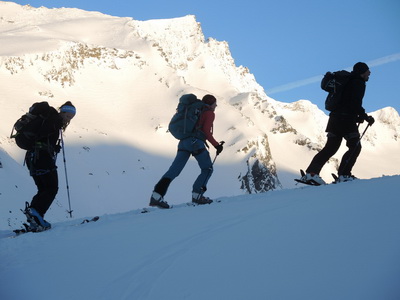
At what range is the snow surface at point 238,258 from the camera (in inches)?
106

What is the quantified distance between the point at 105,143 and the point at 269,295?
64263mm

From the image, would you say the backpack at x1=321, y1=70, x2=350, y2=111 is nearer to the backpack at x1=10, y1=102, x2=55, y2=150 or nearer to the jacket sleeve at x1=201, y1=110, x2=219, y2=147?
the jacket sleeve at x1=201, y1=110, x2=219, y2=147

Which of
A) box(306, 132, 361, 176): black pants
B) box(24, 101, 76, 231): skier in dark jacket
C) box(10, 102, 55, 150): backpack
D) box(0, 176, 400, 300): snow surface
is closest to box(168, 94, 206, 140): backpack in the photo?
box(24, 101, 76, 231): skier in dark jacket

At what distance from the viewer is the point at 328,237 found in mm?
3338

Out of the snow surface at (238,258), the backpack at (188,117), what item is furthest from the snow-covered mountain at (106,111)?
the snow surface at (238,258)

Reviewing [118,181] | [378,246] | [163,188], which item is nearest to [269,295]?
Result: [378,246]

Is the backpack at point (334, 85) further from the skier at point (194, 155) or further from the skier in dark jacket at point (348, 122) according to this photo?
the skier at point (194, 155)

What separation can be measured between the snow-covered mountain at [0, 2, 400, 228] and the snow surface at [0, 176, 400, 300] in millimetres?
21884

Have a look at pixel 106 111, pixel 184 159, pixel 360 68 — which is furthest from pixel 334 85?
pixel 106 111

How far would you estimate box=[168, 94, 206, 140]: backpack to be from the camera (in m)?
7.76

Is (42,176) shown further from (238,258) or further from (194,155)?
(238,258)

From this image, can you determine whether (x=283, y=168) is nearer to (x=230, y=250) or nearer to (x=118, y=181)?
(x=118, y=181)

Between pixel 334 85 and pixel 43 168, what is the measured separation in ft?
16.0

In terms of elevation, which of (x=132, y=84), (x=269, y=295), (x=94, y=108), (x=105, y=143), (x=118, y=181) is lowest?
(x=269, y=295)
